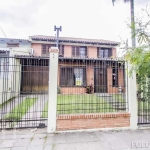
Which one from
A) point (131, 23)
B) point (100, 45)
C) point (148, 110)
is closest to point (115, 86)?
point (148, 110)

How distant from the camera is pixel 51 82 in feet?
15.3

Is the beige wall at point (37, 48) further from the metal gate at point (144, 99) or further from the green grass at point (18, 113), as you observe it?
the metal gate at point (144, 99)

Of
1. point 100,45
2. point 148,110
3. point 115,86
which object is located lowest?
point 148,110

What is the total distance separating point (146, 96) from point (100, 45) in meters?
15.9

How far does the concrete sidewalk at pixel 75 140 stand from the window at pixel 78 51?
16.1 metres

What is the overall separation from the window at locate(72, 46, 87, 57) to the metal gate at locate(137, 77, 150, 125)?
1507 cm

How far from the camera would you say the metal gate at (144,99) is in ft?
17.1

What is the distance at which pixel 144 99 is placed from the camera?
542cm

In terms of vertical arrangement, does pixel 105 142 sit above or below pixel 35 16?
below

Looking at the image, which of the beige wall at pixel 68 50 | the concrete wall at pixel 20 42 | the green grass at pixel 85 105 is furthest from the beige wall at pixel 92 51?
the green grass at pixel 85 105

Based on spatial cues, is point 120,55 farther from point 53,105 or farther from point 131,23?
point 53,105

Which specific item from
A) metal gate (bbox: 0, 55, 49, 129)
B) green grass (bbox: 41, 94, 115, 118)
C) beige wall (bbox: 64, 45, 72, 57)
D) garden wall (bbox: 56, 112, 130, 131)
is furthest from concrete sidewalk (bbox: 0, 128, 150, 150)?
beige wall (bbox: 64, 45, 72, 57)

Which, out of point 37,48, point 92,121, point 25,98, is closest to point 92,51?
point 37,48

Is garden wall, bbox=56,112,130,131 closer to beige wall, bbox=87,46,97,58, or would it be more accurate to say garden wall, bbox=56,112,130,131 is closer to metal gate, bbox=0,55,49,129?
metal gate, bbox=0,55,49,129
